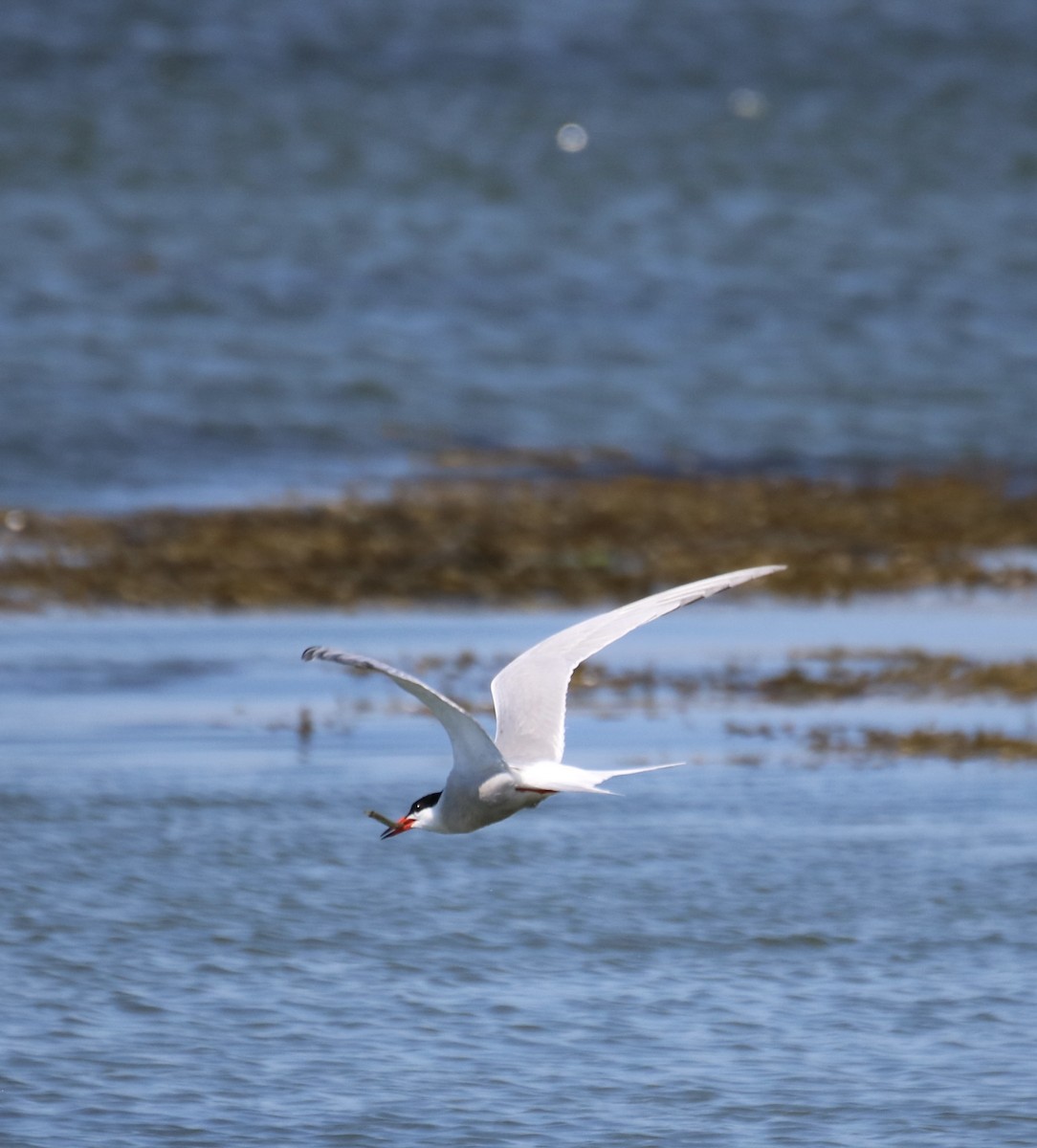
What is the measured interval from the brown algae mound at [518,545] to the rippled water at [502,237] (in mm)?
2197

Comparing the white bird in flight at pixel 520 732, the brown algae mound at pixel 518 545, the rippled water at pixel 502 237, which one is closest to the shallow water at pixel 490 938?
the white bird in flight at pixel 520 732

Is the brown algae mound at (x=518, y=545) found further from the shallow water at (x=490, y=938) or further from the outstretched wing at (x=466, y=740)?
the outstretched wing at (x=466, y=740)

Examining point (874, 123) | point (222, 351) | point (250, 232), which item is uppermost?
point (874, 123)

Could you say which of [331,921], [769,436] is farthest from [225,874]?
[769,436]

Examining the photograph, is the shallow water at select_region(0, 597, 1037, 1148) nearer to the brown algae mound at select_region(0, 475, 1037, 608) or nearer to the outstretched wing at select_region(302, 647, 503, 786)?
→ the outstretched wing at select_region(302, 647, 503, 786)

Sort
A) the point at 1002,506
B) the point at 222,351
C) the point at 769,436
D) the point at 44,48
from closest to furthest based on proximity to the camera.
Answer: the point at 1002,506, the point at 769,436, the point at 222,351, the point at 44,48

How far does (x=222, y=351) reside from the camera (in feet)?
97.1

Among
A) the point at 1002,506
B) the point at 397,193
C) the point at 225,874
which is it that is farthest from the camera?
the point at 397,193

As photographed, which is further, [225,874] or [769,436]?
[769,436]

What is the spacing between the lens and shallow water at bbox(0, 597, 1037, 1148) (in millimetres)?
7496

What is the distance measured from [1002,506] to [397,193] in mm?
24700

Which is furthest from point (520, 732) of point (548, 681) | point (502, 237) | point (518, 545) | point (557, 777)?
point (502, 237)

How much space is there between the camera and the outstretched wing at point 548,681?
24.5 ft

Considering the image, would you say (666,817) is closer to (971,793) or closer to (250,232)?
(971,793)
